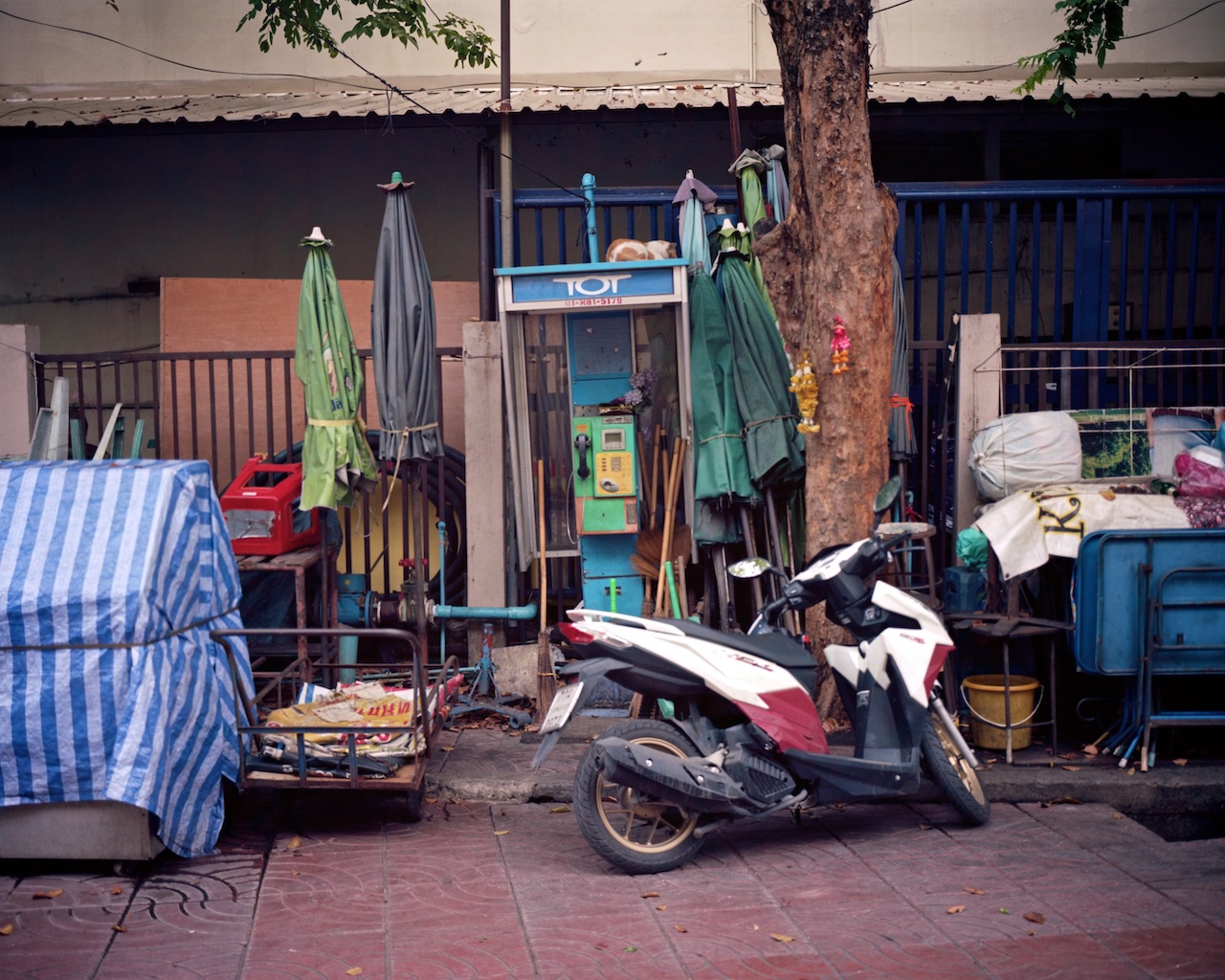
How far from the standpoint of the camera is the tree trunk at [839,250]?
19.4 feet

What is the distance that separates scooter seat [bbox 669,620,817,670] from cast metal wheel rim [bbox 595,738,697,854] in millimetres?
448

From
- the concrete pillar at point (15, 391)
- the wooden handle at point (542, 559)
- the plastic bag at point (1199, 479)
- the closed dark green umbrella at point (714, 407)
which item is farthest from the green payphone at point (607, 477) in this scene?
the concrete pillar at point (15, 391)

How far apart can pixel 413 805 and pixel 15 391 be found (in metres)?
4.19

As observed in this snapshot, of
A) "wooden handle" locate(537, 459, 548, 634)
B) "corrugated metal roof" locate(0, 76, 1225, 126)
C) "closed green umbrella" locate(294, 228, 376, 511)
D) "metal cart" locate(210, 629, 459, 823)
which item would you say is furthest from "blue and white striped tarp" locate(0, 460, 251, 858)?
"corrugated metal roof" locate(0, 76, 1225, 126)

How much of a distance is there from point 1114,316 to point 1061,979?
697 centimetres

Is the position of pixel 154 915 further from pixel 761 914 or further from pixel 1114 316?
pixel 1114 316

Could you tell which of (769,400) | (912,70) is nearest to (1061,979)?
(769,400)

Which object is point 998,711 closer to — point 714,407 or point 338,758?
point 714,407

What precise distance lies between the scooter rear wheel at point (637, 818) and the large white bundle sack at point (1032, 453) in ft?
9.11

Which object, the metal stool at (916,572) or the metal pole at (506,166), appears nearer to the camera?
the metal stool at (916,572)

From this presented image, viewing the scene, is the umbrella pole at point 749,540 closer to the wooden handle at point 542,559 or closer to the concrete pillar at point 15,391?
the wooden handle at point 542,559

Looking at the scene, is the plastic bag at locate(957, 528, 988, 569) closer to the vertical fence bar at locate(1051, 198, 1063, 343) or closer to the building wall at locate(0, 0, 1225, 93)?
the vertical fence bar at locate(1051, 198, 1063, 343)

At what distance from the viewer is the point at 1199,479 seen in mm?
5938

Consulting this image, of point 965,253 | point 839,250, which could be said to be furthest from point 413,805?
point 965,253
